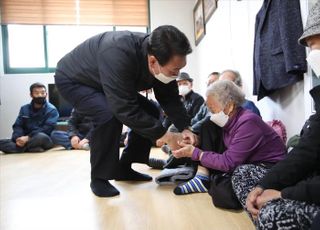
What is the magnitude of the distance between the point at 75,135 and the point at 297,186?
3.31 metres

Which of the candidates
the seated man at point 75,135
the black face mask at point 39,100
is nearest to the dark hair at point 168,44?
the seated man at point 75,135

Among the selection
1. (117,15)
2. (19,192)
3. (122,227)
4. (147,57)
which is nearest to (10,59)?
(117,15)

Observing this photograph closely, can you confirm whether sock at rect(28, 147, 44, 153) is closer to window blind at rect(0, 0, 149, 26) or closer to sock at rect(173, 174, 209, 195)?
window blind at rect(0, 0, 149, 26)

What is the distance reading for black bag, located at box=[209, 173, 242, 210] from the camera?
4.06 ft

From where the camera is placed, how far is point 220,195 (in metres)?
1.27

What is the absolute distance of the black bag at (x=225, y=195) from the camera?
124cm

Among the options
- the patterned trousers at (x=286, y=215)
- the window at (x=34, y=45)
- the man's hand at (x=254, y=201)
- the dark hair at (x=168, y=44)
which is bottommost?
Result: the man's hand at (x=254, y=201)

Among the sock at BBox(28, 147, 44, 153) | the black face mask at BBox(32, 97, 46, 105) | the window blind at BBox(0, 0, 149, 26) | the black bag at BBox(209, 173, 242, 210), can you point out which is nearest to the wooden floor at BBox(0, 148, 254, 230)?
the black bag at BBox(209, 173, 242, 210)

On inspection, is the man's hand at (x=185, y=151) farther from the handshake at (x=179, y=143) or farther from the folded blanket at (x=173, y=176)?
the folded blanket at (x=173, y=176)

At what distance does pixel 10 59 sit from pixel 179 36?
424cm

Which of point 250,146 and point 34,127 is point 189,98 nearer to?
point 250,146

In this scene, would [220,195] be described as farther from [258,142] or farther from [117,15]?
[117,15]

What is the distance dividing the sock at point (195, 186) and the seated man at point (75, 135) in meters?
2.30

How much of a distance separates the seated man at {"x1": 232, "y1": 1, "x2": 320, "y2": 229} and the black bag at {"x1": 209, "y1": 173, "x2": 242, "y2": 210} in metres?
0.14
